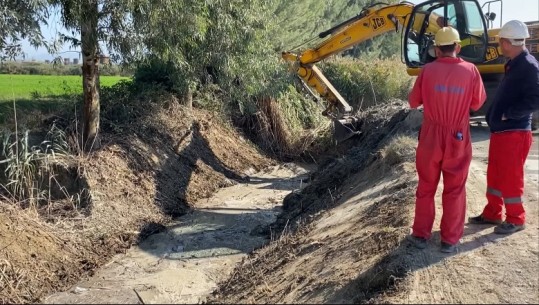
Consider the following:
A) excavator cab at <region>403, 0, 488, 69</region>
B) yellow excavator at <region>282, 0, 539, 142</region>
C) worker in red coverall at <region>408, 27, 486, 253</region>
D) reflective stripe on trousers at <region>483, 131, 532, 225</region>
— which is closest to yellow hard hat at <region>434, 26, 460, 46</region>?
worker in red coverall at <region>408, 27, 486, 253</region>

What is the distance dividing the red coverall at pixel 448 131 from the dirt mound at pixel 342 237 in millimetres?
617

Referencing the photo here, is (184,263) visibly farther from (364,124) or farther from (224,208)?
(364,124)

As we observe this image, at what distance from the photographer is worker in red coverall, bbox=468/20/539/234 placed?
5.56 m

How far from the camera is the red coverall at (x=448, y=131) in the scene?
17.3 ft

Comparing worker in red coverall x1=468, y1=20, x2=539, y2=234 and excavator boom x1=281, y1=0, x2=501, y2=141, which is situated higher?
excavator boom x1=281, y1=0, x2=501, y2=141

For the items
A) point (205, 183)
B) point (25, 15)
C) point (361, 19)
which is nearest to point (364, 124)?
point (361, 19)

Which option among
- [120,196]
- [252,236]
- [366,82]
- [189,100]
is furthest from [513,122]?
[366,82]

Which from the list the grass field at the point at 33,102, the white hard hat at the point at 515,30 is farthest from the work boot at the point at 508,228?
the grass field at the point at 33,102

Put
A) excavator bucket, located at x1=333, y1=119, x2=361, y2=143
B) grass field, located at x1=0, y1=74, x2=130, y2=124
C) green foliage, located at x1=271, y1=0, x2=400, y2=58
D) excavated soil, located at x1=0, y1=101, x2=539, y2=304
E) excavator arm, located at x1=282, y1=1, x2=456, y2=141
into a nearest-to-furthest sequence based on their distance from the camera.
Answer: excavated soil, located at x1=0, y1=101, x2=539, y2=304 → excavator arm, located at x1=282, y1=1, x2=456, y2=141 → grass field, located at x1=0, y1=74, x2=130, y2=124 → excavator bucket, located at x1=333, y1=119, x2=361, y2=143 → green foliage, located at x1=271, y1=0, x2=400, y2=58

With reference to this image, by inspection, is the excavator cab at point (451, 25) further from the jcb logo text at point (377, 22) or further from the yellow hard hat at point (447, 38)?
the yellow hard hat at point (447, 38)

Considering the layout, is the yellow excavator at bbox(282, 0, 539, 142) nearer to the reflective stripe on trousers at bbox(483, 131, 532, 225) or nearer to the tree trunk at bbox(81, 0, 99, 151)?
the reflective stripe on trousers at bbox(483, 131, 532, 225)

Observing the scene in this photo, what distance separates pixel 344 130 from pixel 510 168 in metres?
8.44

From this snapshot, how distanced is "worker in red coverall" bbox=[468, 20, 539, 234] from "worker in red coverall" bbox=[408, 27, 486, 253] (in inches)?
18.6

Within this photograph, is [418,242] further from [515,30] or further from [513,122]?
[515,30]
